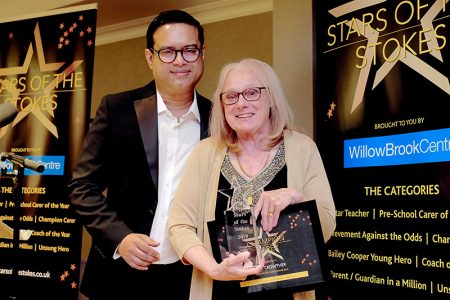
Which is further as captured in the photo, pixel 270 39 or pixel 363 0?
pixel 270 39

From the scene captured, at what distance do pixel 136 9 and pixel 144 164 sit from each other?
12.2ft

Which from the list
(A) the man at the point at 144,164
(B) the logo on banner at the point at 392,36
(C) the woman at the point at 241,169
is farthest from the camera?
(B) the logo on banner at the point at 392,36

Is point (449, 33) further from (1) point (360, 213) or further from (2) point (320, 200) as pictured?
(2) point (320, 200)

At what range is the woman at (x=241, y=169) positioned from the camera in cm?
144

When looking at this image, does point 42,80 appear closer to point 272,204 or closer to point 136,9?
point 136,9

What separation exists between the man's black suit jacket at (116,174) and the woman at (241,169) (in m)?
0.23

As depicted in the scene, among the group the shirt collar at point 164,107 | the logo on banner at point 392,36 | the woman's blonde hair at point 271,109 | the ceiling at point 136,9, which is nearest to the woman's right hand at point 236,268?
the woman's blonde hair at point 271,109

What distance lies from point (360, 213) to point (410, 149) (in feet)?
1.43

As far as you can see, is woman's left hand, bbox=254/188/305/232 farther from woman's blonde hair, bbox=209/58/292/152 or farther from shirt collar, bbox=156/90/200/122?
shirt collar, bbox=156/90/200/122

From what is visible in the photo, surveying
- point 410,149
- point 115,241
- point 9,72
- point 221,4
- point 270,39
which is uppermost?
point 221,4

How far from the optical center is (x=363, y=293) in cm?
251

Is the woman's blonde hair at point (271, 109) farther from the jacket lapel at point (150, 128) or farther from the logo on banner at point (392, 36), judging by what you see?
the logo on banner at point (392, 36)

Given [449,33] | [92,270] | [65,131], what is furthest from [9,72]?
[449,33]

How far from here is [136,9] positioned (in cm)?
511
